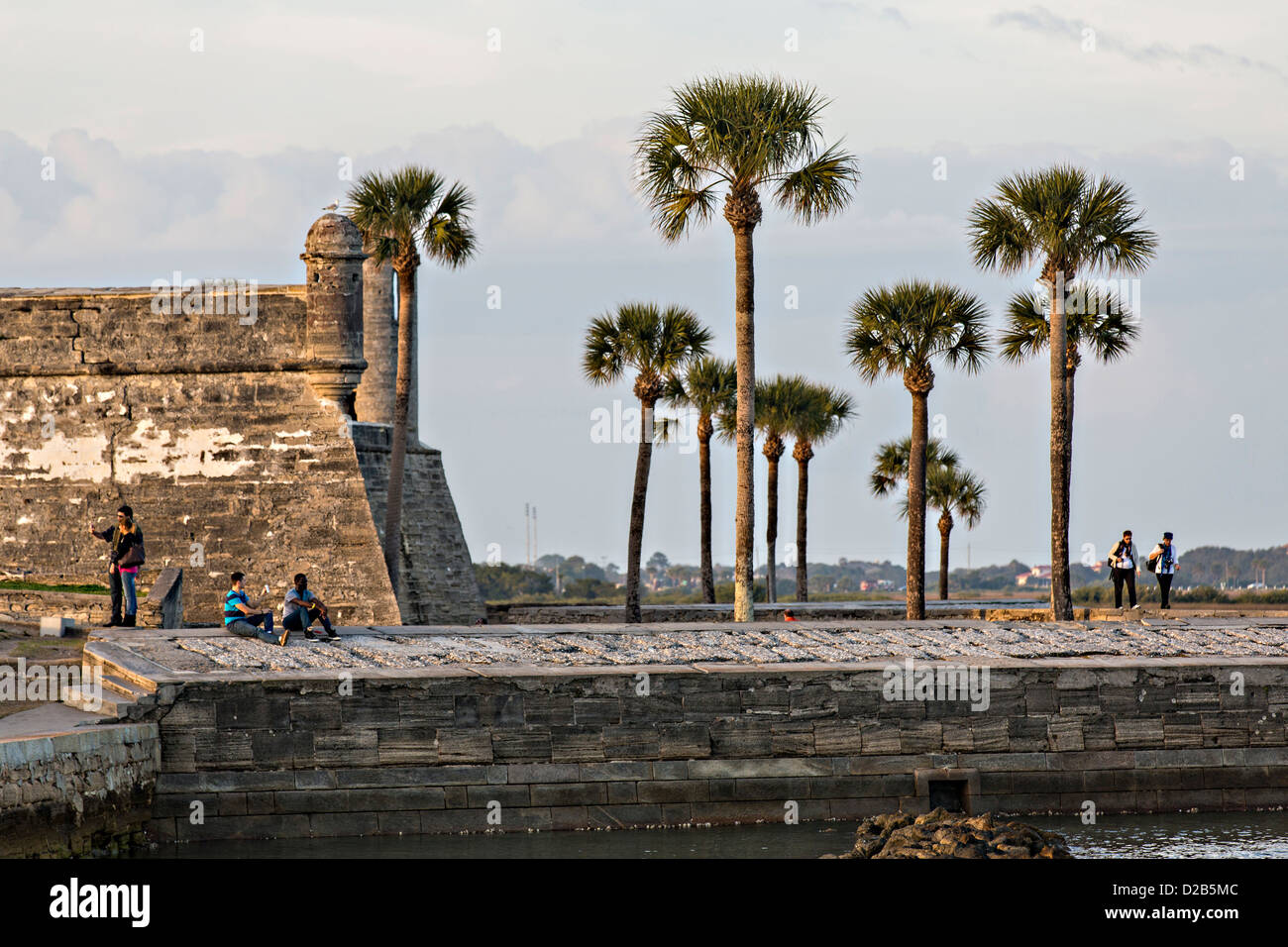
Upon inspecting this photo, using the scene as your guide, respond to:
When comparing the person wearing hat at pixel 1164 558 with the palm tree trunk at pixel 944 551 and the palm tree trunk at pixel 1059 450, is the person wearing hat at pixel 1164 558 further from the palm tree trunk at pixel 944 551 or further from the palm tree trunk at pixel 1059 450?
the palm tree trunk at pixel 944 551

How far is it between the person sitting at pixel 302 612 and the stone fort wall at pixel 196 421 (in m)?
7.40

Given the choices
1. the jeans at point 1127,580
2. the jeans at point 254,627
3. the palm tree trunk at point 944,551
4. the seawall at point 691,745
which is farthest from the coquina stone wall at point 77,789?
the palm tree trunk at point 944,551

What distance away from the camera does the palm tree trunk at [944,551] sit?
43.8 meters

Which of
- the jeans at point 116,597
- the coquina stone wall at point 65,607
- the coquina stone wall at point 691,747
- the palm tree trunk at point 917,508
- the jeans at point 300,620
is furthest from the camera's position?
the palm tree trunk at point 917,508

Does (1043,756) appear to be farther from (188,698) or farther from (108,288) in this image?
(108,288)

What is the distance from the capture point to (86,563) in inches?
992

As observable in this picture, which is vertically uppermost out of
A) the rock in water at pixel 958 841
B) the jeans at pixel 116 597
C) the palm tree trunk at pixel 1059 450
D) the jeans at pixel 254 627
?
the palm tree trunk at pixel 1059 450

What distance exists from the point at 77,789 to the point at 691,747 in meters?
6.09

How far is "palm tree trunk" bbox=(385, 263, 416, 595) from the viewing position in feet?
88.8

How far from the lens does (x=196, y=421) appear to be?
84.5ft

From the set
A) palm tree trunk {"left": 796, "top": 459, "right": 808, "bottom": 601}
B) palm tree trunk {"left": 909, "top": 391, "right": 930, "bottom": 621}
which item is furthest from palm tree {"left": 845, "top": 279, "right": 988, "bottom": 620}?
palm tree trunk {"left": 796, "top": 459, "right": 808, "bottom": 601}

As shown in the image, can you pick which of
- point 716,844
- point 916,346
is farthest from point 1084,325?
point 716,844
